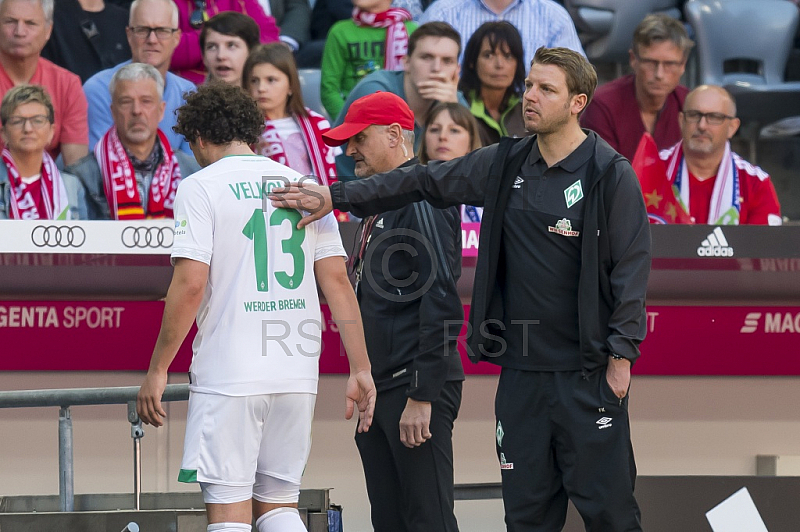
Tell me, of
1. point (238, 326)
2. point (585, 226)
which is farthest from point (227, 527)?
point (585, 226)

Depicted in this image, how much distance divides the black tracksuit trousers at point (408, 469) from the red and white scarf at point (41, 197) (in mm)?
2102

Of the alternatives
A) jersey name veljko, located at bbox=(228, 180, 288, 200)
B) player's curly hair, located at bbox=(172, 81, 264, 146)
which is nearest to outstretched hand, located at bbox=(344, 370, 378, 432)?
jersey name veljko, located at bbox=(228, 180, 288, 200)

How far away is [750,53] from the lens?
7.24 metres

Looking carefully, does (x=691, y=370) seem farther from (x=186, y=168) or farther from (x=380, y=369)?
(x=186, y=168)

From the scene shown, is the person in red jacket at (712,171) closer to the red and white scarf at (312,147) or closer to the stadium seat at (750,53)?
the stadium seat at (750,53)

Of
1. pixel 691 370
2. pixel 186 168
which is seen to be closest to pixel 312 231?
pixel 186 168

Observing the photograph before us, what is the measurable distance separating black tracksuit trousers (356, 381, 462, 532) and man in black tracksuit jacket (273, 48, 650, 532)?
0.43 metres

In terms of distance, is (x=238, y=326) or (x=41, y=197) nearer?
(x=238, y=326)

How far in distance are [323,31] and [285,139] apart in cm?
203

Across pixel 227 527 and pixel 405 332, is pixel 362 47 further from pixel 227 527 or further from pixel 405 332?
pixel 227 527

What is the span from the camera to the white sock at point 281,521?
128 inches

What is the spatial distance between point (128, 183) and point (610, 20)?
3535 mm

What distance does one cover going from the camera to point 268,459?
3.29 metres

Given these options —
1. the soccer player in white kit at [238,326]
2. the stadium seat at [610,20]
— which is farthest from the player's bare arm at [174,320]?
the stadium seat at [610,20]
